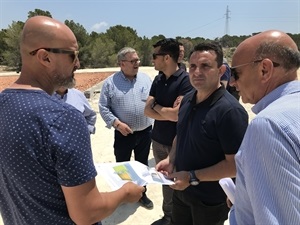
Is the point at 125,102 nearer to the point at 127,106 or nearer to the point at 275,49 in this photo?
the point at 127,106

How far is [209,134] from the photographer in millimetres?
2246

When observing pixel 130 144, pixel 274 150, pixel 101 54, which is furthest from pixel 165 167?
pixel 101 54

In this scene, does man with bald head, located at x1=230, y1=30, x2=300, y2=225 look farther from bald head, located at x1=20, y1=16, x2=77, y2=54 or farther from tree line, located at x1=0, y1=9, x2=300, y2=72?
tree line, located at x1=0, y1=9, x2=300, y2=72

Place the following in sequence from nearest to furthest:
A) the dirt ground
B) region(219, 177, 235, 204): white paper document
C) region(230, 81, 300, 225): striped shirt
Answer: region(230, 81, 300, 225): striped shirt
region(219, 177, 235, 204): white paper document
the dirt ground

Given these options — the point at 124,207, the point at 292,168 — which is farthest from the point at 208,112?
the point at 124,207

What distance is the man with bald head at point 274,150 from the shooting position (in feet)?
3.37

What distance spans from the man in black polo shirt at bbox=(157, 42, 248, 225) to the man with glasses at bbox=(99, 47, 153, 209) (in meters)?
1.47

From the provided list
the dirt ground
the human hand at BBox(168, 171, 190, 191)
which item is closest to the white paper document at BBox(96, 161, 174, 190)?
the human hand at BBox(168, 171, 190, 191)

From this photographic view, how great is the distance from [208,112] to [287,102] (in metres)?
1.13

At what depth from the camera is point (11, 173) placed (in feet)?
4.53

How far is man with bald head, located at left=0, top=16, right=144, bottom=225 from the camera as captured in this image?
1.29 m

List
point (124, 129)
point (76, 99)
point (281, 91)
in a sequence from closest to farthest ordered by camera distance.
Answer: point (281, 91), point (76, 99), point (124, 129)

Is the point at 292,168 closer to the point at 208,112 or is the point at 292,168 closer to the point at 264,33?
the point at 264,33

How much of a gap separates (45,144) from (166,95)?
7.52ft
